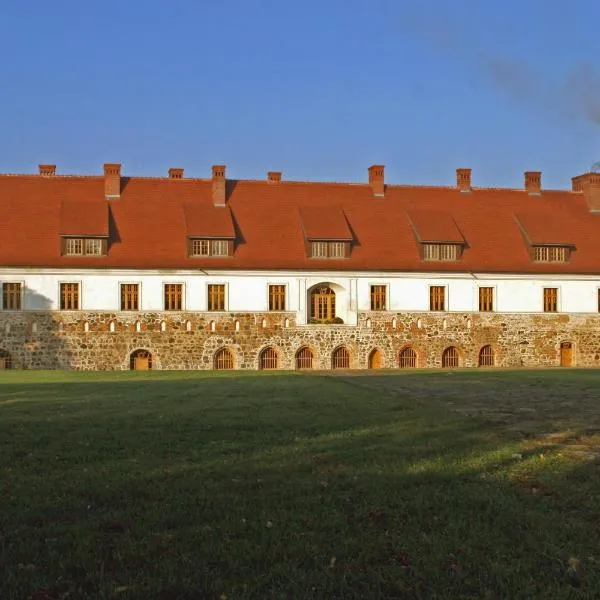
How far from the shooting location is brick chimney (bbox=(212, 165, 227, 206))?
38.3m

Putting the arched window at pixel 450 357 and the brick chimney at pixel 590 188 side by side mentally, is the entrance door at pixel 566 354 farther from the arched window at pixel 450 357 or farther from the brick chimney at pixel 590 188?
the brick chimney at pixel 590 188

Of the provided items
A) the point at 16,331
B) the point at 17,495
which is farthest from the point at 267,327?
the point at 17,495

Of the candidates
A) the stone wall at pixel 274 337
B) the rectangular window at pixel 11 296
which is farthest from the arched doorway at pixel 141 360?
the rectangular window at pixel 11 296

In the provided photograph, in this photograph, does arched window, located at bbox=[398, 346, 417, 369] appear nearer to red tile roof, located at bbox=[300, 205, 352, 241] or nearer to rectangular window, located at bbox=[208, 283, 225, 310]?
red tile roof, located at bbox=[300, 205, 352, 241]

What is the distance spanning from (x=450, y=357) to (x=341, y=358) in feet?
16.9

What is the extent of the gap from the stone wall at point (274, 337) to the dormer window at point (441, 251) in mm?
2721

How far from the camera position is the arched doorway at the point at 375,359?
37.0 metres

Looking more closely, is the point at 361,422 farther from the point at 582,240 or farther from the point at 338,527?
the point at 582,240

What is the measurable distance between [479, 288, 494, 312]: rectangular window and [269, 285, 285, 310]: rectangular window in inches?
367

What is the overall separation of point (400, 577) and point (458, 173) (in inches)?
1534

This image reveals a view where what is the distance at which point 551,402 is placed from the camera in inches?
643

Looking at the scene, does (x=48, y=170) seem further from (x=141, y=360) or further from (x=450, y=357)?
(x=450, y=357)

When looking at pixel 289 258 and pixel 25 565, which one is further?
pixel 289 258

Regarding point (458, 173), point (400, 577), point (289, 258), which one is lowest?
point (400, 577)
